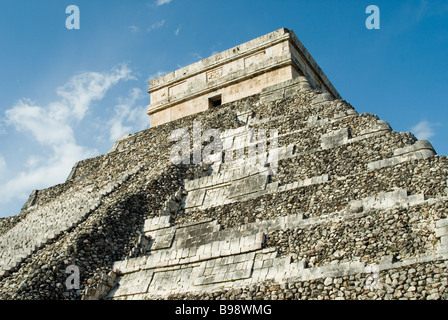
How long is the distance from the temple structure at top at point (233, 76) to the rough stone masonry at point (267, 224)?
2620 mm

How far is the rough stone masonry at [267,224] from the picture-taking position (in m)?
9.65

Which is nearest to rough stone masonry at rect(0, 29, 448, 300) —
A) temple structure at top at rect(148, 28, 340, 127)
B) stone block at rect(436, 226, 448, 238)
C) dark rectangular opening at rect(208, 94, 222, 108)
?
stone block at rect(436, 226, 448, 238)

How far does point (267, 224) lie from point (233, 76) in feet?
31.2

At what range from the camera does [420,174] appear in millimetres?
11117

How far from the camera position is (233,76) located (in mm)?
19906

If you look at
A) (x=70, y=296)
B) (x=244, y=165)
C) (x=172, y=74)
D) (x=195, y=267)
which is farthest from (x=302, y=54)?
(x=70, y=296)

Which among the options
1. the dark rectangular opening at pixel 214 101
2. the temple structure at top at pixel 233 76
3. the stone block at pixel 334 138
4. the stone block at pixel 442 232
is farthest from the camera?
the dark rectangular opening at pixel 214 101

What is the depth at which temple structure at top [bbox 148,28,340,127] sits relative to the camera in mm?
19188

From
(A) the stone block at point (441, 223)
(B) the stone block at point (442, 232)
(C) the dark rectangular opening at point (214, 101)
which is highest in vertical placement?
(C) the dark rectangular opening at point (214, 101)

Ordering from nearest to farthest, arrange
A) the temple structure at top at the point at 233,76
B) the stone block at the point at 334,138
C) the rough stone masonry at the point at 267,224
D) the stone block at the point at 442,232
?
the stone block at the point at 442,232
the rough stone masonry at the point at 267,224
the stone block at the point at 334,138
the temple structure at top at the point at 233,76

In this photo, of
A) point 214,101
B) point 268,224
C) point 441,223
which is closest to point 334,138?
point 268,224

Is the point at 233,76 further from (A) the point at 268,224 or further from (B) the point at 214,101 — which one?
(A) the point at 268,224

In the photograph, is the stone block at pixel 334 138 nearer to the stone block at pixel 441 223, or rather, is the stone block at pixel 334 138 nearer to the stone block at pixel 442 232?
the stone block at pixel 441 223

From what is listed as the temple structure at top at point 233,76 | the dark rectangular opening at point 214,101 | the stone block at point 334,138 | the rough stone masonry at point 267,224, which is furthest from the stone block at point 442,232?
the dark rectangular opening at point 214,101
